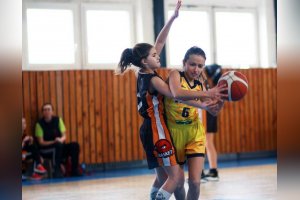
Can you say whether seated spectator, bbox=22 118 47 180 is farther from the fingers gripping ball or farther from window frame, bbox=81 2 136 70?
the fingers gripping ball

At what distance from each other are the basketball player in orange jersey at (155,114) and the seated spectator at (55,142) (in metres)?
4.43

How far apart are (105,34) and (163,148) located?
6252 millimetres

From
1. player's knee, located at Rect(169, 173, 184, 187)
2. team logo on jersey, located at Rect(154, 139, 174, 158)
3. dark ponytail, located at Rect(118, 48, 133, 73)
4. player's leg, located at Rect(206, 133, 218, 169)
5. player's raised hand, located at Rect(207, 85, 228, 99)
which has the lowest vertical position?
player's leg, located at Rect(206, 133, 218, 169)

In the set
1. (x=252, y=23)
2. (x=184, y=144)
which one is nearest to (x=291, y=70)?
(x=184, y=144)

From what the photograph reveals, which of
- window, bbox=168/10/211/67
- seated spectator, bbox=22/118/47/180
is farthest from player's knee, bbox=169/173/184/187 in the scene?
window, bbox=168/10/211/67

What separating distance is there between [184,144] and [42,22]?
6.22 meters

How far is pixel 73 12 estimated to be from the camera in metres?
9.04

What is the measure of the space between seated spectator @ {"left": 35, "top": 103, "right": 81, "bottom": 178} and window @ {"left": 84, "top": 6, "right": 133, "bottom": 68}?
163 centimetres

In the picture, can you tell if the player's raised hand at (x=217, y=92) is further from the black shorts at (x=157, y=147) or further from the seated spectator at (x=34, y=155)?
the seated spectator at (x=34, y=155)

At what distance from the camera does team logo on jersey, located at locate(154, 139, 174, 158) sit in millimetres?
3301

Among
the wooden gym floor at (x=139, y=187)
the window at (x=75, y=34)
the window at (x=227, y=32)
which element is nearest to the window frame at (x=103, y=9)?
the window at (x=75, y=34)

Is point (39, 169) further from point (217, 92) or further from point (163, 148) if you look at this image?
point (217, 92)

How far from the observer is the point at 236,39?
10.1 metres

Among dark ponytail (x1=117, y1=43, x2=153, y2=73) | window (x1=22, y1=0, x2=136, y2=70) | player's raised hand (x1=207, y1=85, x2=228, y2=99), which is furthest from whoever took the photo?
window (x1=22, y1=0, x2=136, y2=70)
